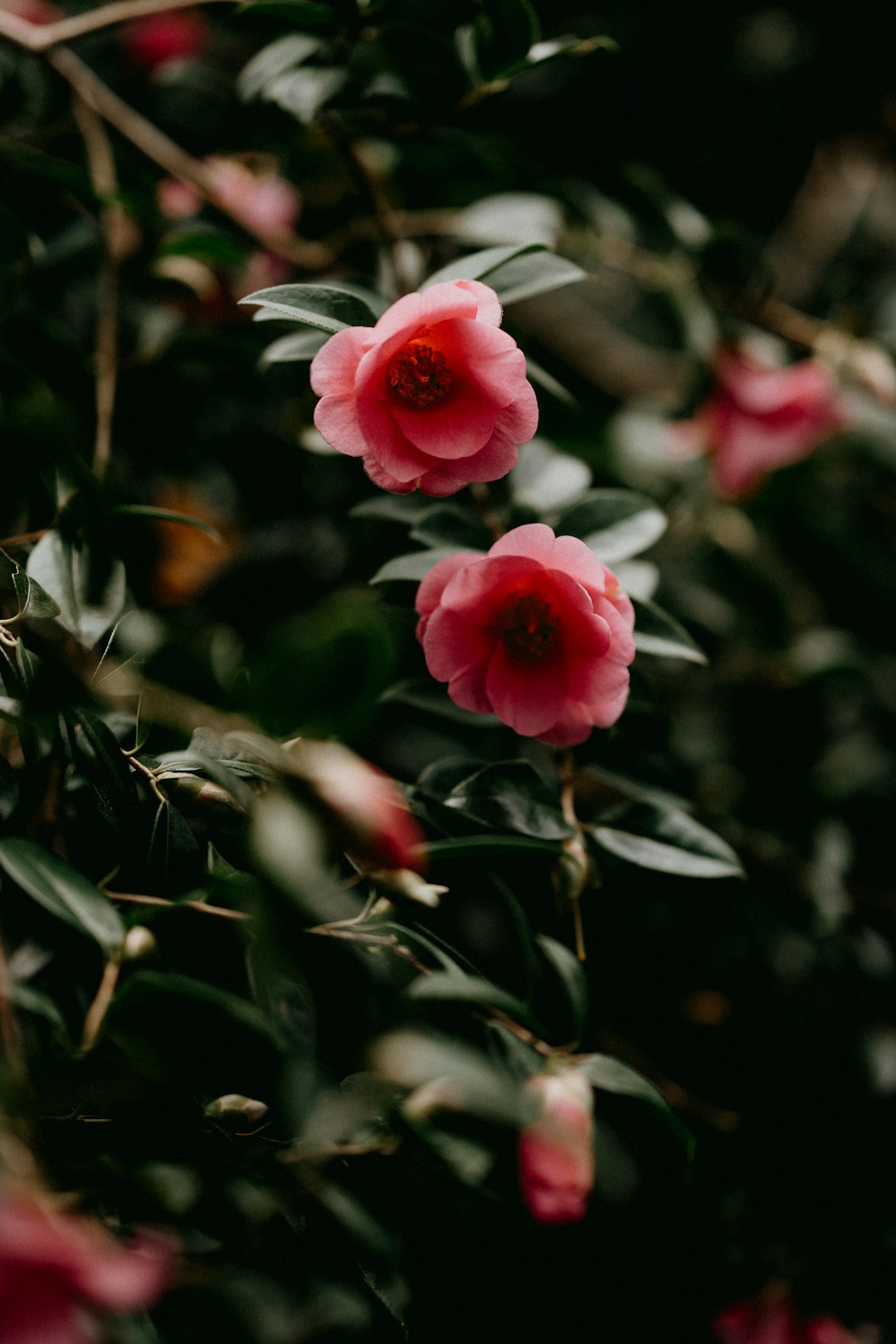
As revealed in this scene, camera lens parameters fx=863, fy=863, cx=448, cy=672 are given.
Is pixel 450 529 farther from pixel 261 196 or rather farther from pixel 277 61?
pixel 261 196

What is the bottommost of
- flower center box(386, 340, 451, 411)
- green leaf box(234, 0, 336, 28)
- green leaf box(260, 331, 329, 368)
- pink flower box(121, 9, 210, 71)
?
flower center box(386, 340, 451, 411)

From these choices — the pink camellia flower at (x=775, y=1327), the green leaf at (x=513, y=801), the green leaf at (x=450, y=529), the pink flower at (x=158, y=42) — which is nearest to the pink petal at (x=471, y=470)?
the green leaf at (x=450, y=529)

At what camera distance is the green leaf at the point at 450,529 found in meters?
0.67

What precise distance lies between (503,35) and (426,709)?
0.55 metres

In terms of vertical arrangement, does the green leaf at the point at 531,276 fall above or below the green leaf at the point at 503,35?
below

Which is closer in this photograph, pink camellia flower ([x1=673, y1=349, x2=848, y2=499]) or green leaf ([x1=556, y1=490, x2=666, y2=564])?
green leaf ([x1=556, y1=490, x2=666, y2=564])

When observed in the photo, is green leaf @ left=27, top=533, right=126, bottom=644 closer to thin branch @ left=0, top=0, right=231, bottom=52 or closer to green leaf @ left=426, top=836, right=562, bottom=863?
green leaf @ left=426, top=836, right=562, bottom=863

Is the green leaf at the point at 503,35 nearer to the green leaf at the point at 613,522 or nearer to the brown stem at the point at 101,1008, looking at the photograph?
the green leaf at the point at 613,522

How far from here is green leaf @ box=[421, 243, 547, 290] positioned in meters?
0.57

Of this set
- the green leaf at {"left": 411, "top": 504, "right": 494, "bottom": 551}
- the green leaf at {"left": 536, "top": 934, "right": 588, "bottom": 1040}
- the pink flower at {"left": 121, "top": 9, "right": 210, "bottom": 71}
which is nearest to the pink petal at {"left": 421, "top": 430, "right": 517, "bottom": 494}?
the green leaf at {"left": 411, "top": 504, "right": 494, "bottom": 551}

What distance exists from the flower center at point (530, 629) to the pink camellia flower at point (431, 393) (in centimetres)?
9

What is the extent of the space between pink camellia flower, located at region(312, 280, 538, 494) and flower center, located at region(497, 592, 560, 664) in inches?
3.7

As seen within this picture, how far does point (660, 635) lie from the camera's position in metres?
0.69

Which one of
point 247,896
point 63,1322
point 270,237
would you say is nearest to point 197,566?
point 270,237
